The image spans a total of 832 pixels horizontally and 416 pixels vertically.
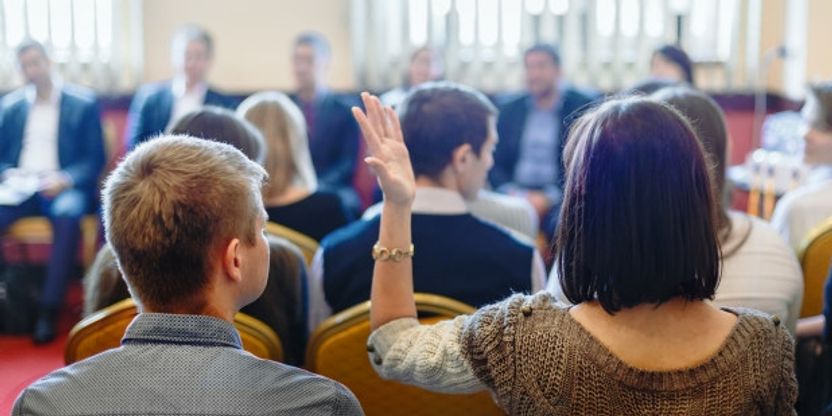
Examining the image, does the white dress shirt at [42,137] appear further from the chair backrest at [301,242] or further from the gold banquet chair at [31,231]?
the chair backrest at [301,242]

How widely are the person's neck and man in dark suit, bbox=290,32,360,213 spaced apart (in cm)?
100

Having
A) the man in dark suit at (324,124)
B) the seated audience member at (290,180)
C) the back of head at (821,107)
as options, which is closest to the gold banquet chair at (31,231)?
the man in dark suit at (324,124)

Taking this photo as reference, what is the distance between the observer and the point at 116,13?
6191 millimetres

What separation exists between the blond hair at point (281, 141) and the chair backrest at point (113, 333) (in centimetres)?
123

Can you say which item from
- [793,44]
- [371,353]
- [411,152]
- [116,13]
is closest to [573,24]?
[793,44]

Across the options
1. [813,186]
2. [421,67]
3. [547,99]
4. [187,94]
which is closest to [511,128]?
[547,99]

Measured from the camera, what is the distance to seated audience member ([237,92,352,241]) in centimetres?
321

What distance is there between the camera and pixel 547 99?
17.7 feet

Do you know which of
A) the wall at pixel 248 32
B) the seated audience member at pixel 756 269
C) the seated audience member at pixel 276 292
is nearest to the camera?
the seated audience member at pixel 756 269

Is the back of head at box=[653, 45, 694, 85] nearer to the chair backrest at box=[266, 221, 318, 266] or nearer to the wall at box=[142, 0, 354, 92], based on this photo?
the wall at box=[142, 0, 354, 92]

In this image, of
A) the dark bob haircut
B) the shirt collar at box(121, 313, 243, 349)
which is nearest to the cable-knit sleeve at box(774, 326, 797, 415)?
the dark bob haircut

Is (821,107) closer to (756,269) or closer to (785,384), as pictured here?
(756,269)

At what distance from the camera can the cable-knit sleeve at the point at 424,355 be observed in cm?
148

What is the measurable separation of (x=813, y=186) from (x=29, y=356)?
10.3ft
